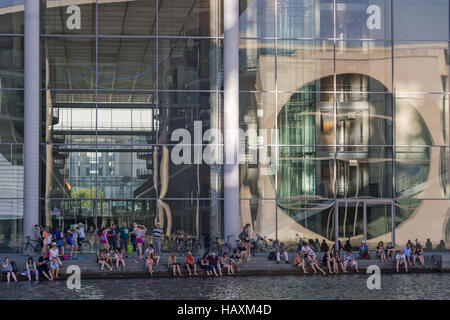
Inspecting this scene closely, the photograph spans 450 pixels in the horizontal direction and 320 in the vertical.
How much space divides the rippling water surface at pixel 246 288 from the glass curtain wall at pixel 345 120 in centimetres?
629

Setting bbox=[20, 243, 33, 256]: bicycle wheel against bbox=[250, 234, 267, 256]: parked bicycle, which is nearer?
bbox=[20, 243, 33, 256]: bicycle wheel

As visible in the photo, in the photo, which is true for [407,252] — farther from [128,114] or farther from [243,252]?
[128,114]

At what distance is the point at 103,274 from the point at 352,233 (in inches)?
473

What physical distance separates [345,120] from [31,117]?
14.1 m

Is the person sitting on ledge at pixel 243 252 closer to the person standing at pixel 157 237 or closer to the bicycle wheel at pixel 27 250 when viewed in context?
the person standing at pixel 157 237

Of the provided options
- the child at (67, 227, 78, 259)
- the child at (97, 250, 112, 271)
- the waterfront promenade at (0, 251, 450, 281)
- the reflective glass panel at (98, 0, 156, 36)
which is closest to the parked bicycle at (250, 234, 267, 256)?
the waterfront promenade at (0, 251, 450, 281)

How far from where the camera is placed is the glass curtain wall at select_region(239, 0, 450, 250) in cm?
3241

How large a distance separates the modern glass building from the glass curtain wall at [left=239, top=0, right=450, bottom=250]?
6 cm

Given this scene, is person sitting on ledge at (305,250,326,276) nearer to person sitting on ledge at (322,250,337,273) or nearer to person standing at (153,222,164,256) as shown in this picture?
person sitting on ledge at (322,250,337,273)

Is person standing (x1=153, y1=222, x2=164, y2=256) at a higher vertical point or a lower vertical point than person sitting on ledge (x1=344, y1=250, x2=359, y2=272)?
higher

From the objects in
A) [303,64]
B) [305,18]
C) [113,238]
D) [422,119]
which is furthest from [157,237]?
[422,119]

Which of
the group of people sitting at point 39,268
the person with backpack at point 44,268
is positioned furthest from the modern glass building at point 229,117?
the person with backpack at point 44,268

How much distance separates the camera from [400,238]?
3294 centimetres
